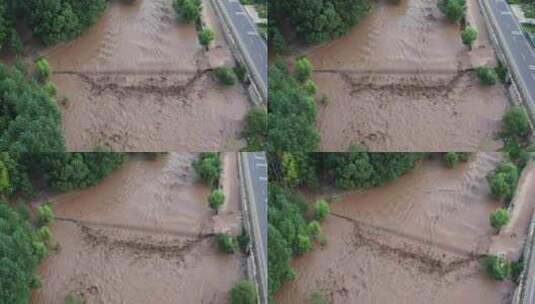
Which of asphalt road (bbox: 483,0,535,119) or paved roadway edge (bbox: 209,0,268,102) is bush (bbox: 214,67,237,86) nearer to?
paved roadway edge (bbox: 209,0,268,102)

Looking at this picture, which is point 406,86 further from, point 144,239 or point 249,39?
point 144,239

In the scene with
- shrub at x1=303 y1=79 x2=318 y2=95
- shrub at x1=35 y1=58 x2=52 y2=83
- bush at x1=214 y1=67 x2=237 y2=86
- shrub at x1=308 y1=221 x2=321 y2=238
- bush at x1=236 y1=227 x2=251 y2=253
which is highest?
shrub at x1=303 y1=79 x2=318 y2=95

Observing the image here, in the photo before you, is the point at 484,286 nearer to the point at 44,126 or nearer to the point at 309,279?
the point at 309,279

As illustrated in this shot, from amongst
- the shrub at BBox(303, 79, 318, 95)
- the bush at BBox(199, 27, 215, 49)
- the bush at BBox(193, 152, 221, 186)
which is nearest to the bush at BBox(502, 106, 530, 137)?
the shrub at BBox(303, 79, 318, 95)

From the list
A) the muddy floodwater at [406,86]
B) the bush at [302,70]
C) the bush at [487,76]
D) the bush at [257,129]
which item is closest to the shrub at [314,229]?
the muddy floodwater at [406,86]

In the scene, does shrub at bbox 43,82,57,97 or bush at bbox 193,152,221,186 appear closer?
bush at bbox 193,152,221,186

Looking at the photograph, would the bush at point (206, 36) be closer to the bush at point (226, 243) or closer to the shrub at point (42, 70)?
the shrub at point (42, 70)

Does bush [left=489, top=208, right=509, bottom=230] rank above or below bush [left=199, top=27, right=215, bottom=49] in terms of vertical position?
below

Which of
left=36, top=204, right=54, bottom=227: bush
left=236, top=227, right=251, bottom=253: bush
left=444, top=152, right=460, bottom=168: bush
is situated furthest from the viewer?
left=444, top=152, right=460, bottom=168: bush
